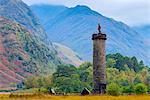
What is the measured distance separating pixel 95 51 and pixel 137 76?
101364 millimetres

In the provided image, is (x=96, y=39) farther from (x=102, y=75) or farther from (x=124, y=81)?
(x=124, y=81)

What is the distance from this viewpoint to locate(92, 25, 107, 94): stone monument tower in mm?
96562

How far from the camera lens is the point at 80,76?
18638cm

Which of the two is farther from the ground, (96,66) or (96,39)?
(96,39)

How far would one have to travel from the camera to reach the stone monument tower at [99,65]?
96.6 meters

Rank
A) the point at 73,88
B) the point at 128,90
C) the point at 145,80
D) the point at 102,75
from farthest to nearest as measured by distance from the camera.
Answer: the point at 145,80
the point at 73,88
the point at 128,90
the point at 102,75

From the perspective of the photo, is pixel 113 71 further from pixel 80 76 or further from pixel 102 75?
pixel 102 75

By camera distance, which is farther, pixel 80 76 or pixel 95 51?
pixel 80 76

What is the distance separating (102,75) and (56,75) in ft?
296

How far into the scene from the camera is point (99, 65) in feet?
317

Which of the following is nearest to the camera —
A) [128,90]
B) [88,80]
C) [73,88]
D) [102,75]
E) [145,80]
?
[102,75]

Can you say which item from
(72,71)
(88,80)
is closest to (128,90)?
(88,80)

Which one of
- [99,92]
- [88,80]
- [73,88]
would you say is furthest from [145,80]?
[99,92]

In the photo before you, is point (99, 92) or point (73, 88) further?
point (73, 88)
